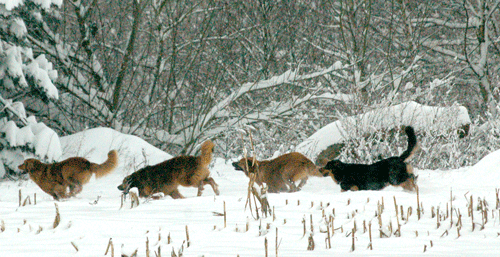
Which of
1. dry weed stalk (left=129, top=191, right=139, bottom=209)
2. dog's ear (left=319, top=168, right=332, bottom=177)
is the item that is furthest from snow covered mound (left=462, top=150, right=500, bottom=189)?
dry weed stalk (left=129, top=191, right=139, bottom=209)

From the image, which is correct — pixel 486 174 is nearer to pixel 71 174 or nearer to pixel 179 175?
pixel 179 175

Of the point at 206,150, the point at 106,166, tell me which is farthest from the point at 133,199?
the point at 106,166

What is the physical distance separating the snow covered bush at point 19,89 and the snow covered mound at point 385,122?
16.2 feet

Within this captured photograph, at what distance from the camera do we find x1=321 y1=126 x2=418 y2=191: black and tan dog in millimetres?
6441

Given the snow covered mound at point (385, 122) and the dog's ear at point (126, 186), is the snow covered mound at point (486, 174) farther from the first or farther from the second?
the dog's ear at point (126, 186)

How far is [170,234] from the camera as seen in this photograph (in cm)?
393

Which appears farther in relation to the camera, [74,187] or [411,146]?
[74,187]

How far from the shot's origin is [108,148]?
1053cm

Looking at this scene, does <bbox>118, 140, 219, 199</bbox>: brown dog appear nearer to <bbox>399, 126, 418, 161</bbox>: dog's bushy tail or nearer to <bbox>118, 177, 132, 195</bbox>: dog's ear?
<bbox>118, 177, 132, 195</bbox>: dog's ear

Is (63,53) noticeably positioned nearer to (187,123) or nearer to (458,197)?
(187,123)

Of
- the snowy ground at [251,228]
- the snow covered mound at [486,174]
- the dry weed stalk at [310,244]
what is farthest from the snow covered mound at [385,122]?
the dry weed stalk at [310,244]

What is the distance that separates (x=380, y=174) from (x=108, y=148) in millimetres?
6092

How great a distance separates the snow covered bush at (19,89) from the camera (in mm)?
9461

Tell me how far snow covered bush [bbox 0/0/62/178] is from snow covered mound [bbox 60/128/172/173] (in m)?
0.74
